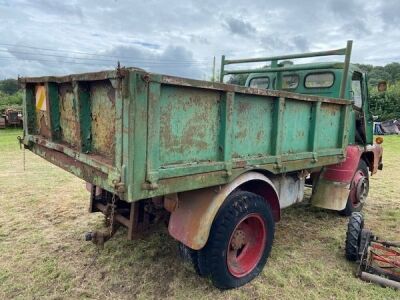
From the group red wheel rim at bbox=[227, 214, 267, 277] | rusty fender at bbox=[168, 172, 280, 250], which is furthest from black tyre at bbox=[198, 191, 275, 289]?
rusty fender at bbox=[168, 172, 280, 250]

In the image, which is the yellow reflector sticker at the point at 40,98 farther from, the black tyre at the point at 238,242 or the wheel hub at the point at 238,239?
the wheel hub at the point at 238,239

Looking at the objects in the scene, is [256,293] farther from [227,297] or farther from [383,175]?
[383,175]

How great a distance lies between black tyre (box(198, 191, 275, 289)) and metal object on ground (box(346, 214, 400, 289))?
0.96m

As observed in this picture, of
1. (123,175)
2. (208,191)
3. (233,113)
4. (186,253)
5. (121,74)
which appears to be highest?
(121,74)

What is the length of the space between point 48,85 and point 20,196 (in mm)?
3420

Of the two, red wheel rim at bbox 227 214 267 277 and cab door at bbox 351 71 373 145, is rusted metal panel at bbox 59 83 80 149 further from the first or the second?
cab door at bbox 351 71 373 145

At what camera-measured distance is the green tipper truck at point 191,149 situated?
7.26ft

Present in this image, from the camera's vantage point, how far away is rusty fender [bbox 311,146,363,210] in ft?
15.5

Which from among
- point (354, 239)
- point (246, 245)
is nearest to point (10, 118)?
point (246, 245)

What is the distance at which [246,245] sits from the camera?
340 centimetres

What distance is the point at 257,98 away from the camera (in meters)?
2.99

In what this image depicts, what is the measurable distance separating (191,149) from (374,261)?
2513 mm

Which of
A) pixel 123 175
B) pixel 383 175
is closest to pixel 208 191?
pixel 123 175

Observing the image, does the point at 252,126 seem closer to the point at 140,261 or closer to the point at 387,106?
the point at 140,261
